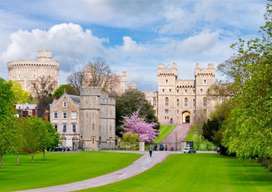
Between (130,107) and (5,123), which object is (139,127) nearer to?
(130,107)

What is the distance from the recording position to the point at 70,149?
107938 mm

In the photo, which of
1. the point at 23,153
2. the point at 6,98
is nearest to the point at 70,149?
the point at 23,153

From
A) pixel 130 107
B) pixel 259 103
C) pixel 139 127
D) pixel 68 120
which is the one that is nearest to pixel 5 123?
pixel 259 103

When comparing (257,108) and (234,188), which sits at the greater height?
(257,108)

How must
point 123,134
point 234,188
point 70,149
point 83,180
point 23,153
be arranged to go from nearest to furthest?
point 234,188 → point 83,180 → point 23,153 → point 70,149 → point 123,134

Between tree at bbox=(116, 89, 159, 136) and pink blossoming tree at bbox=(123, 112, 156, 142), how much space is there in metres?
2.47

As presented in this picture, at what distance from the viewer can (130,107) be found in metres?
124

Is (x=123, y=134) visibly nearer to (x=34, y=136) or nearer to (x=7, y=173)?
(x=34, y=136)

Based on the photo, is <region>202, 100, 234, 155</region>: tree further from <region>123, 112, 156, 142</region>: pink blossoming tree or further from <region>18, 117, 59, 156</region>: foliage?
<region>123, 112, 156, 142</region>: pink blossoming tree

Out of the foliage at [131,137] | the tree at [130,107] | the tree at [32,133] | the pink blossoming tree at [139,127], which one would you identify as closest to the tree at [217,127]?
the tree at [32,133]

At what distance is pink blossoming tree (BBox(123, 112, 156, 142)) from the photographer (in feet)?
382

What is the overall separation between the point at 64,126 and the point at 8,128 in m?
68.5

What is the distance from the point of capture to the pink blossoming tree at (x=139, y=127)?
11650 centimetres

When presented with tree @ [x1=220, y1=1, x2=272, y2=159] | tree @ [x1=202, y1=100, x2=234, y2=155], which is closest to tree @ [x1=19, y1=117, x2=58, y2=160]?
tree @ [x1=202, y1=100, x2=234, y2=155]
